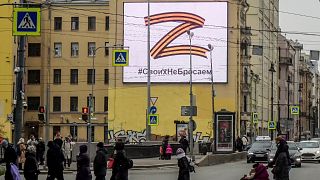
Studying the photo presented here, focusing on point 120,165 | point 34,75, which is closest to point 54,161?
point 120,165

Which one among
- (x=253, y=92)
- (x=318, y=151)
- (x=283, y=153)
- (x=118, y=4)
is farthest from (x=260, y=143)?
(x=253, y=92)

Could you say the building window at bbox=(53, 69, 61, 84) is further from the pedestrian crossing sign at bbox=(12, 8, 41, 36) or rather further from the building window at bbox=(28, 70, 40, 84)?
the pedestrian crossing sign at bbox=(12, 8, 41, 36)

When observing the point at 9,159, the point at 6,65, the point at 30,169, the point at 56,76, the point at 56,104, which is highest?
the point at 6,65

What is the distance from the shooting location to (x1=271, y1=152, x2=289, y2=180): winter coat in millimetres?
22375

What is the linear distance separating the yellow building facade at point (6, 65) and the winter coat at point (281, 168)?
5022 cm

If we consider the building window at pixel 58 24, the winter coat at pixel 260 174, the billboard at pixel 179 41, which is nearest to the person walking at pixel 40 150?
the winter coat at pixel 260 174

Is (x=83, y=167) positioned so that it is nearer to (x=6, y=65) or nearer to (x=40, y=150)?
(x=40, y=150)

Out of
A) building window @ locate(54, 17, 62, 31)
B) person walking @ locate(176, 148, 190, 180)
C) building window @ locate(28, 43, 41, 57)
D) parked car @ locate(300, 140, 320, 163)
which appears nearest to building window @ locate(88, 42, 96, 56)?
building window @ locate(54, 17, 62, 31)

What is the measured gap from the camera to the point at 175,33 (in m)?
76.8

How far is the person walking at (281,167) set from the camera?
22391mm

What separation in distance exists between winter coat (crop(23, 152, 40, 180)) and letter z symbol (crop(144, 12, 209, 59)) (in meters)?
56.1

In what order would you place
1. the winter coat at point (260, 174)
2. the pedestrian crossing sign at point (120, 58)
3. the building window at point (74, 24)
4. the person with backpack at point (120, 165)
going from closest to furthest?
the winter coat at point (260, 174), the person with backpack at point (120, 165), the pedestrian crossing sign at point (120, 58), the building window at point (74, 24)

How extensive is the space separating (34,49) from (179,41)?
23140 mm

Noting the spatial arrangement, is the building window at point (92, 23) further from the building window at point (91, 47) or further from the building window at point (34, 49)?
the building window at point (34, 49)
